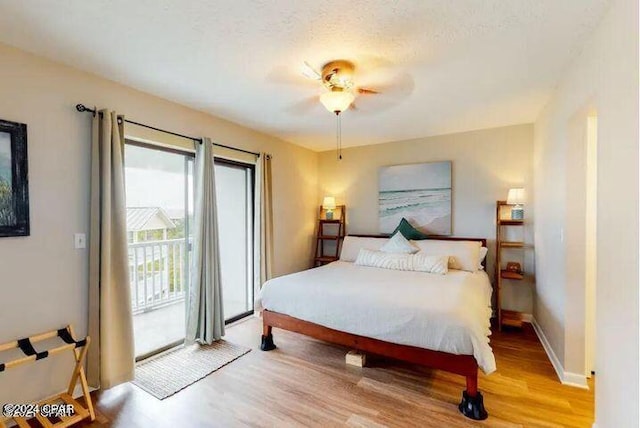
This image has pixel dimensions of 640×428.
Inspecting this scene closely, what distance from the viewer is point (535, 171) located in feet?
11.6

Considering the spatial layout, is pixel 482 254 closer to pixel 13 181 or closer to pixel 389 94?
pixel 389 94

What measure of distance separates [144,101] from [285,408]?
2.76 m

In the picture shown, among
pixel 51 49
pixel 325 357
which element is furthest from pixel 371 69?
pixel 325 357

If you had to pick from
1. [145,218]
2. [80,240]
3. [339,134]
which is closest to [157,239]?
[145,218]

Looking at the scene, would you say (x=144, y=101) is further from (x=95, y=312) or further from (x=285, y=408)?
(x=285, y=408)

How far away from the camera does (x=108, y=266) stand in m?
2.28

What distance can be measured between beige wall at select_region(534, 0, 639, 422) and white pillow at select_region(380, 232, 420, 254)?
1518 mm

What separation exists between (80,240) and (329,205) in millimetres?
3222

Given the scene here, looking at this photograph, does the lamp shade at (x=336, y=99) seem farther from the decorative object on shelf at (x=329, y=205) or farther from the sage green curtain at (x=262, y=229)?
the decorative object on shelf at (x=329, y=205)

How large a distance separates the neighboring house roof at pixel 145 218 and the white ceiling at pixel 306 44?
1.57m

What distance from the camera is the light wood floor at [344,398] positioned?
196cm

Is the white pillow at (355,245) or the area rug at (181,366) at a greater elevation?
the white pillow at (355,245)

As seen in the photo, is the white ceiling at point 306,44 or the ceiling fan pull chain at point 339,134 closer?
the white ceiling at point 306,44

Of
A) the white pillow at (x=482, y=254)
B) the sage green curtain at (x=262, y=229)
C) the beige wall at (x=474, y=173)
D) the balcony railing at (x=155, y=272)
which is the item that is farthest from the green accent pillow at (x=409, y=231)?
the balcony railing at (x=155, y=272)
